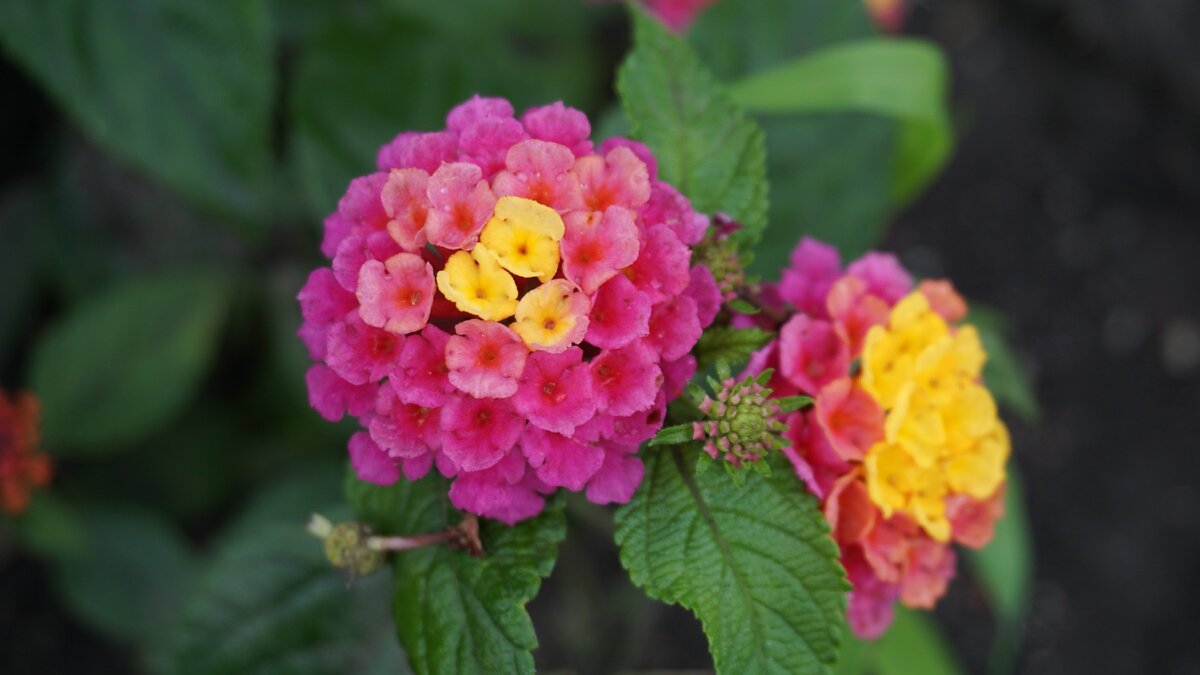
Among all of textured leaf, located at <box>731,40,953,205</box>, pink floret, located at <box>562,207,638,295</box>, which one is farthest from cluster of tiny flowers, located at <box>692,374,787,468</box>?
textured leaf, located at <box>731,40,953,205</box>

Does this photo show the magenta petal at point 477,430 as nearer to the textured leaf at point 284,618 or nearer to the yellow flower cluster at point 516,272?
the yellow flower cluster at point 516,272

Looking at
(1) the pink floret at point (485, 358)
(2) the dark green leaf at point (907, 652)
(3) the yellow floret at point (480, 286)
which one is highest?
(3) the yellow floret at point (480, 286)

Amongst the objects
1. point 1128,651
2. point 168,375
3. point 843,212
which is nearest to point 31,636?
point 168,375

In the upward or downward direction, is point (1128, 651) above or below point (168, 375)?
below

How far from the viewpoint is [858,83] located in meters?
1.29

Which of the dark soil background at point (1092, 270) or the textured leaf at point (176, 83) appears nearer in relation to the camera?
the textured leaf at point (176, 83)

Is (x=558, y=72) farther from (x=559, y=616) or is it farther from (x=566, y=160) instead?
(x=566, y=160)

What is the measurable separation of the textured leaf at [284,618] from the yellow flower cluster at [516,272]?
508 millimetres

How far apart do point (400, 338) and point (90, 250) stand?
4.28 feet

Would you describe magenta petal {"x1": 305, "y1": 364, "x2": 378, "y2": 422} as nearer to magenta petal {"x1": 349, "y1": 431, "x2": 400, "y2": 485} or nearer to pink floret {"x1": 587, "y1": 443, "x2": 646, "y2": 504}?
magenta petal {"x1": 349, "y1": 431, "x2": 400, "y2": 485}

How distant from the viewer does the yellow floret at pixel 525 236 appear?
74 cm

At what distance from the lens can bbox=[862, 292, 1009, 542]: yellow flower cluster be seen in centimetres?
87

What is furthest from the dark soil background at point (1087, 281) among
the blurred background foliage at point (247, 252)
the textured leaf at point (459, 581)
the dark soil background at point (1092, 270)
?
the textured leaf at point (459, 581)

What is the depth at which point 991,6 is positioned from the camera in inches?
106
